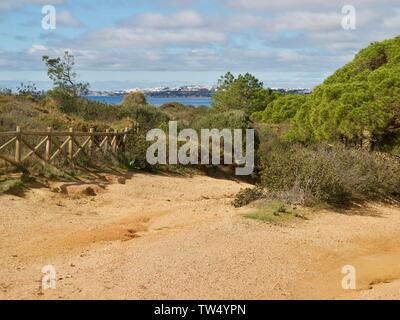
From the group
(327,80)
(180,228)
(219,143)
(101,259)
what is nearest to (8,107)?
(219,143)

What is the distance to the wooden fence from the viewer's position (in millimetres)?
14586

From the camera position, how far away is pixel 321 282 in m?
7.71

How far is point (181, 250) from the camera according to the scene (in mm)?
8766

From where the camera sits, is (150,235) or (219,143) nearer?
(150,235)

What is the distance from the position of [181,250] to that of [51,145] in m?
8.92

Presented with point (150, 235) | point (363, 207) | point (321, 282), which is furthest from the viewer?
point (363, 207)

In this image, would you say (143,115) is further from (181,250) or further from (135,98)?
(181,250)

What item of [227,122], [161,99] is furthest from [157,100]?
[227,122]

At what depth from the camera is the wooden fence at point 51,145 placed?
14.6 m

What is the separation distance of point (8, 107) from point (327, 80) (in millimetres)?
14406

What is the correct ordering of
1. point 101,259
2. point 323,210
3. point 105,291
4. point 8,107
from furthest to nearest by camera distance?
point 8,107 → point 323,210 → point 101,259 → point 105,291

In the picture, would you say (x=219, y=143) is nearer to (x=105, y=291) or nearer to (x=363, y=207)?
(x=363, y=207)

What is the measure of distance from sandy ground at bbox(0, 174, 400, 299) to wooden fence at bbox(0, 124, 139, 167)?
162cm

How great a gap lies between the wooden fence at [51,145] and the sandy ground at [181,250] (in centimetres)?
162
